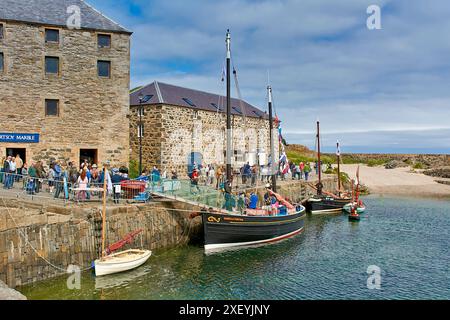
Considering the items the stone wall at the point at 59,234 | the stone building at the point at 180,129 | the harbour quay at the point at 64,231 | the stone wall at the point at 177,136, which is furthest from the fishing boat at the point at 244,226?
the stone wall at the point at 177,136

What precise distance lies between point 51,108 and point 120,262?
39.1ft

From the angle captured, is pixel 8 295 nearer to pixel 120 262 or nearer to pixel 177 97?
pixel 120 262

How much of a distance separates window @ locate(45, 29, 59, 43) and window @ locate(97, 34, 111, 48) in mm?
2245

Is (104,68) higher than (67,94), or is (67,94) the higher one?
(104,68)

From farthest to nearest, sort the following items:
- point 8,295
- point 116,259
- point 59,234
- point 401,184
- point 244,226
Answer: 1. point 401,184
2. point 244,226
3. point 116,259
4. point 59,234
5. point 8,295

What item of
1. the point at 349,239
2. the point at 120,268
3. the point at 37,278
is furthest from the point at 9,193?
the point at 349,239

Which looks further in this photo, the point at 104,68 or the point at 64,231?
the point at 104,68

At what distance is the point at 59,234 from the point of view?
13.6 meters

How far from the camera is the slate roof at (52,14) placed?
70.8ft

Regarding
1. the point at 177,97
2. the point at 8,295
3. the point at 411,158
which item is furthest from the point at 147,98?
the point at 411,158

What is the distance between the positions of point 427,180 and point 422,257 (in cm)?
4314

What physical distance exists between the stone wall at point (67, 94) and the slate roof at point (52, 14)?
0.45 m

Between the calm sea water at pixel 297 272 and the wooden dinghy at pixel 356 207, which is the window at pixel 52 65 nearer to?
the calm sea water at pixel 297 272
